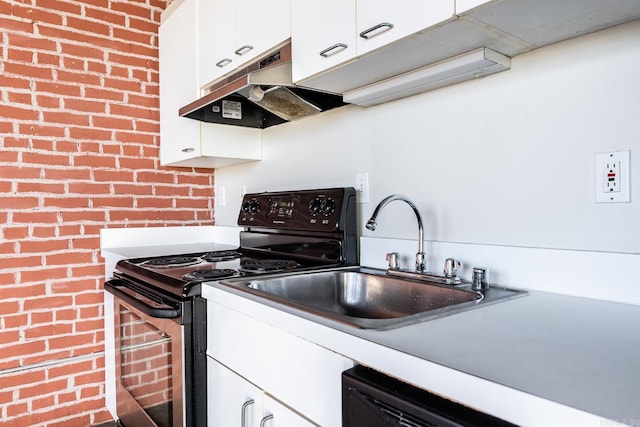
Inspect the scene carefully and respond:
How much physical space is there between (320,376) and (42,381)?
184 cm

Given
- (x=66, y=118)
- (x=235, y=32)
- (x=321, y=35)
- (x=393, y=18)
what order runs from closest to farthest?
(x=393, y=18) → (x=321, y=35) → (x=235, y=32) → (x=66, y=118)

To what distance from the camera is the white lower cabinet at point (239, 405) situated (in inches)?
36.2

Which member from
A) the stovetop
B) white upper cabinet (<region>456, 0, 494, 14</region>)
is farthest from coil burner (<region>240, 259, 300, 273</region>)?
white upper cabinet (<region>456, 0, 494, 14</region>)

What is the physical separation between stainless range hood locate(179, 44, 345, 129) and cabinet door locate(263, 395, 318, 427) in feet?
3.24

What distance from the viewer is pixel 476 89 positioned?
1217 mm

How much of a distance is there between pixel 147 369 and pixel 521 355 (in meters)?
1.35

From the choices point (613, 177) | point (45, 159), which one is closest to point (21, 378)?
point (45, 159)

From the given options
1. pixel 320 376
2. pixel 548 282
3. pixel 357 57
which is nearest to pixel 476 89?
pixel 357 57

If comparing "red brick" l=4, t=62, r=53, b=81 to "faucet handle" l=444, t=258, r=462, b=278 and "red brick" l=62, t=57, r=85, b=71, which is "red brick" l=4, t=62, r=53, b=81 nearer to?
"red brick" l=62, t=57, r=85, b=71

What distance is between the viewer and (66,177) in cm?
207

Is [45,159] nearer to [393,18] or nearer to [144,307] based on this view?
[144,307]

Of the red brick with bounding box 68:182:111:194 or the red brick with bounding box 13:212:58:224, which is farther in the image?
the red brick with bounding box 68:182:111:194

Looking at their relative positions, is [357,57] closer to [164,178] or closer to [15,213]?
[164,178]

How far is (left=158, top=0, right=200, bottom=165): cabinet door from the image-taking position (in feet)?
6.62
